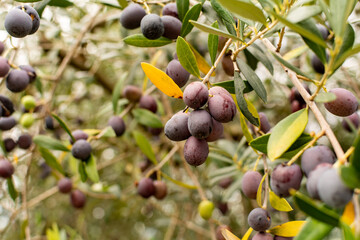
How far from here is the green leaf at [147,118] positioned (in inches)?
59.9

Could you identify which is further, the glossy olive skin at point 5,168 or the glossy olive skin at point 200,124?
the glossy olive skin at point 5,168

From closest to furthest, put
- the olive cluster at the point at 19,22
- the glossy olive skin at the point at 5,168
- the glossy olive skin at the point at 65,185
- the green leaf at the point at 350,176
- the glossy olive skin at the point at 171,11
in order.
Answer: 1. the green leaf at the point at 350,176
2. the olive cluster at the point at 19,22
3. the glossy olive skin at the point at 171,11
4. the glossy olive skin at the point at 5,168
5. the glossy olive skin at the point at 65,185

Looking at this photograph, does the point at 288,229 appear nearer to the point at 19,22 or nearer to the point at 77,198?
the point at 19,22

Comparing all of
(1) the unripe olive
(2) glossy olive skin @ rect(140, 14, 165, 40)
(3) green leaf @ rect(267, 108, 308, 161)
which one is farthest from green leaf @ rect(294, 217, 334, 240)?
(1) the unripe olive

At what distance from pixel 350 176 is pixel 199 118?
0.33m

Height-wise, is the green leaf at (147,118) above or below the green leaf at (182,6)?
below

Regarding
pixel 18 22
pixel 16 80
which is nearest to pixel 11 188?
pixel 16 80

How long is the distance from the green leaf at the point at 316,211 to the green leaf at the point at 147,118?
3.38 ft

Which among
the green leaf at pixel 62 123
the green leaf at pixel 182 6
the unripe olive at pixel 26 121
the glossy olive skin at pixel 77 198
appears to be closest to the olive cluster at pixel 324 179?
the green leaf at pixel 182 6

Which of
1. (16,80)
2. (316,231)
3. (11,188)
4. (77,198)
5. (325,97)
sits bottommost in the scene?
(77,198)

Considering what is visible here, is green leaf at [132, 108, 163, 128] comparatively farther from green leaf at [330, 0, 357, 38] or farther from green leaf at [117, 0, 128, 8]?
green leaf at [330, 0, 357, 38]

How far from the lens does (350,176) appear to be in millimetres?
502

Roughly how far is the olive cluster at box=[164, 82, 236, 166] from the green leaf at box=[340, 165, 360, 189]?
30cm

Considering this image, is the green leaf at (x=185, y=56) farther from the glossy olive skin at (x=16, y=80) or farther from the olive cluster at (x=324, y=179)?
the glossy olive skin at (x=16, y=80)
